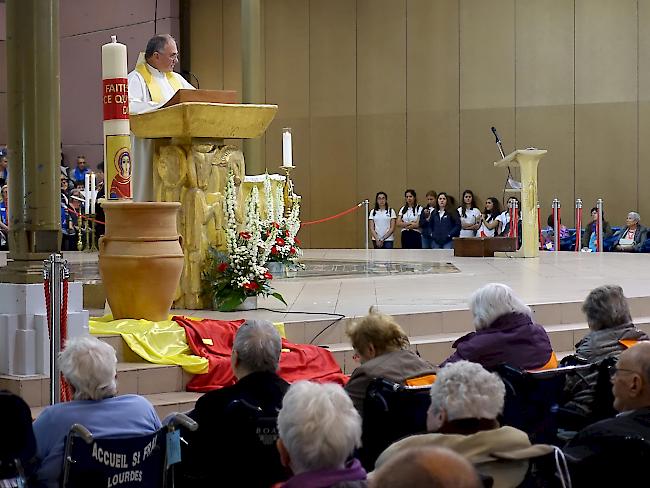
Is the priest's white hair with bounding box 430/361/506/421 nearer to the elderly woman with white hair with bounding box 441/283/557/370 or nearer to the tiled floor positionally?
the elderly woman with white hair with bounding box 441/283/557/370

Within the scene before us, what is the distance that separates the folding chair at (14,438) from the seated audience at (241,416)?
63cm

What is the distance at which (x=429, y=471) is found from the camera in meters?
1.47

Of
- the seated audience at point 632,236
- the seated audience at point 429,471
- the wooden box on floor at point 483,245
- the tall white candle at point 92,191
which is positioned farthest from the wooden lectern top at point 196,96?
the seated audience at point 632,236

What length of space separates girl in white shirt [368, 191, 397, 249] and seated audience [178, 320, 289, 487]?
38.7ft

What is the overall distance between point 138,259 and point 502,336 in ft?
8.45

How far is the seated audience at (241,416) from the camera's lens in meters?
3.29

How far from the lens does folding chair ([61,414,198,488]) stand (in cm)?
287

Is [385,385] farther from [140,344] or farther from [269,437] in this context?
[140,344]

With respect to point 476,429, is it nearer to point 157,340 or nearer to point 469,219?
point 157,340

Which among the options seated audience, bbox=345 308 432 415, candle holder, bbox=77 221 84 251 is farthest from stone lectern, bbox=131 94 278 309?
candle holder, bbox=77 221 84 251

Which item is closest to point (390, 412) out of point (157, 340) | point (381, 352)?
point (381, 352)

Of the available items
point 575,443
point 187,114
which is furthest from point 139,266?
point 575,443

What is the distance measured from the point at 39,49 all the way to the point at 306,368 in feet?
6.90

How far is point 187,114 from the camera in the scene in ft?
21.7
